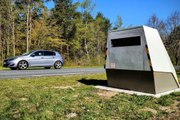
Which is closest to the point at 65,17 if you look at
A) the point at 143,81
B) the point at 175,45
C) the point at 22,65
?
the point at 175,45

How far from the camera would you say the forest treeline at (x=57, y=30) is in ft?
125

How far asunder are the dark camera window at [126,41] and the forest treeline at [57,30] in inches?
780

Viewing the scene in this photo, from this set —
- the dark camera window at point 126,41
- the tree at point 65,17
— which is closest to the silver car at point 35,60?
the dark camera window at point 126,41

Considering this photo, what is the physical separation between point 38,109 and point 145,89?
11.5 feet

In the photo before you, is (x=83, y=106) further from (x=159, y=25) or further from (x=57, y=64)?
(x=159, y=25)

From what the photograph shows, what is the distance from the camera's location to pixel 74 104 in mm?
5996

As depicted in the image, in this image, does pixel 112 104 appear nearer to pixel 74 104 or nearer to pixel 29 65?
pixel 74 104

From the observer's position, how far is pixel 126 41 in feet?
27.2

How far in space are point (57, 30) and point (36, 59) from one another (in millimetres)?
26809

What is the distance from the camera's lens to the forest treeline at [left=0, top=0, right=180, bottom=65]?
38.0 m

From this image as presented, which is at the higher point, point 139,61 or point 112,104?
point 139,61

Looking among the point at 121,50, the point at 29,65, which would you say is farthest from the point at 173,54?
the point at 121,50

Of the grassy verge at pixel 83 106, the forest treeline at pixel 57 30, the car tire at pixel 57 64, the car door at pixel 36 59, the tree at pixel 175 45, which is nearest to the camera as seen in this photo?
the grassy verge at pixel 83 106

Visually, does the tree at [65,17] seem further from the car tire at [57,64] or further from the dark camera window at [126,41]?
the dark camera window at [126,41]
